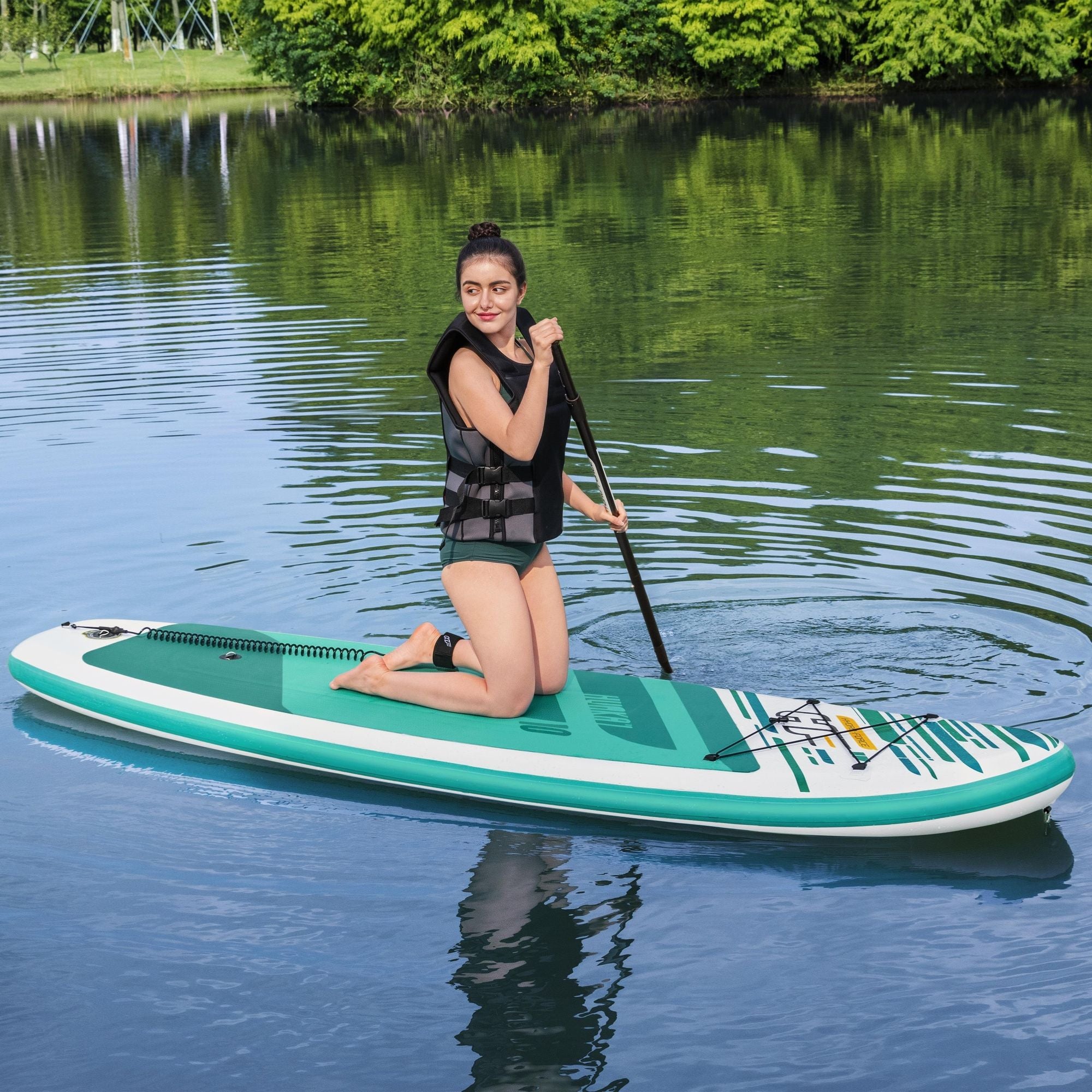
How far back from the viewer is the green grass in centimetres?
5588

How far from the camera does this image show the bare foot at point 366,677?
4922 mm

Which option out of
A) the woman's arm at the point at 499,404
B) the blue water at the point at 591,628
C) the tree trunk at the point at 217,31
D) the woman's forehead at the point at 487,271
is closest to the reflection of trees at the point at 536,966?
the blue water at the point at 591,628

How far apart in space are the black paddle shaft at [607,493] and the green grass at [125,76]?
52.9m

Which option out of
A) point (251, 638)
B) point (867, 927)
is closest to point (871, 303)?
point (251, 638)

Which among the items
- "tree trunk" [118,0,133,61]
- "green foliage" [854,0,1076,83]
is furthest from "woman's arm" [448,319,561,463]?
"tree trunk" [118,0,133,61]

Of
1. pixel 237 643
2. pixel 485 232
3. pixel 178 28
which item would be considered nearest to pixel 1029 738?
pixel 485 232

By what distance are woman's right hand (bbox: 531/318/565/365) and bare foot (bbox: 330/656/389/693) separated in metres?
1.33

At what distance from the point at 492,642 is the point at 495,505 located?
45 centimetres

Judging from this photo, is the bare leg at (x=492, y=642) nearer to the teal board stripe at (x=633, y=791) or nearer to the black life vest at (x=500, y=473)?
the black life vest at (x=500, y=473)

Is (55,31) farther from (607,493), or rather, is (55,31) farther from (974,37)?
(607,493)

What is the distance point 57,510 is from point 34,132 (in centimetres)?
3478

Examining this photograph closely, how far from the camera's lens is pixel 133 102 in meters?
53.7

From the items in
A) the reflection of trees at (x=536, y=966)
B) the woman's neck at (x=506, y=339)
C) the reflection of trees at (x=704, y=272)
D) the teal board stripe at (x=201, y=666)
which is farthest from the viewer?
the reflection of trees at (x=704, y=272)

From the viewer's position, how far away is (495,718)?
4.73 m
